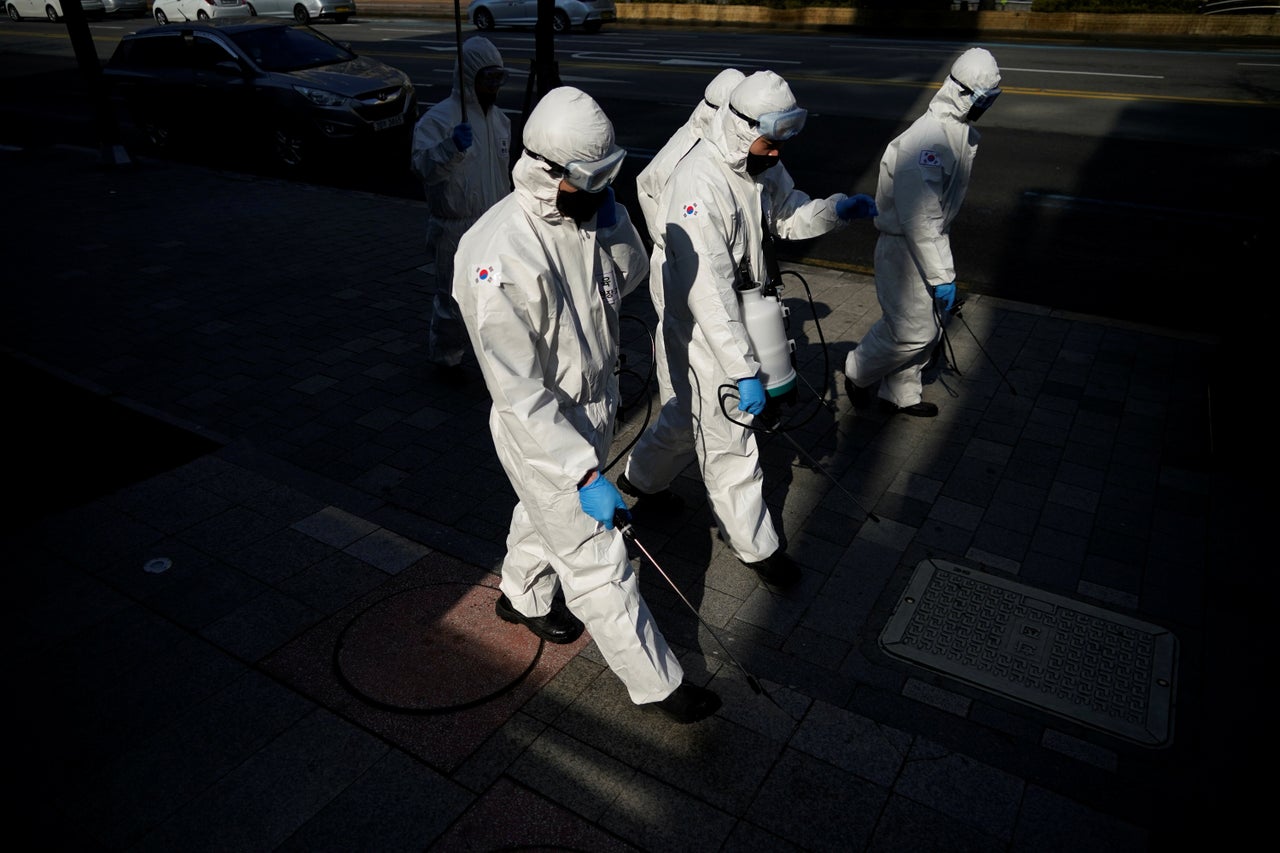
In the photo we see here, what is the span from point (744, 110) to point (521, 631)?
2.52 m

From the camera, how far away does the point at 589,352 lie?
3299 millimetres

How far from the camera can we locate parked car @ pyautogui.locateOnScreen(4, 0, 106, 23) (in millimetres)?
33688

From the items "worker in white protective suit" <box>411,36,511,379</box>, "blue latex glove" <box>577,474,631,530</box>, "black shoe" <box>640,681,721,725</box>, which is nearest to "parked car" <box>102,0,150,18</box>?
"worker in white protective suit" <box>411,36,511,379</box>

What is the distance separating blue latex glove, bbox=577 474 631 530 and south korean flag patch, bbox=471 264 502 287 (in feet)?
2.52

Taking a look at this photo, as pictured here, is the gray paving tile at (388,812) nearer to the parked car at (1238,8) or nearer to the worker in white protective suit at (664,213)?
the worker in white protective suit at (664,213)

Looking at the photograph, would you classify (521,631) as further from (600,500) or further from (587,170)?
(587,170)

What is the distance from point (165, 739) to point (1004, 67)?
19.4m

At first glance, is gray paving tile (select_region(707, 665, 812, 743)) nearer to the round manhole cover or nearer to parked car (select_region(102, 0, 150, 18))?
the round manhole cover

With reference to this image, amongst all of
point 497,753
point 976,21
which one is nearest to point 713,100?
point 497,753

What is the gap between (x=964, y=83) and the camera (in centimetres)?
498

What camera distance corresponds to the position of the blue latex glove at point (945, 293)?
5.04 metres

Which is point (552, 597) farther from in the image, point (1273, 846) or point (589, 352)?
point (1273, 846)

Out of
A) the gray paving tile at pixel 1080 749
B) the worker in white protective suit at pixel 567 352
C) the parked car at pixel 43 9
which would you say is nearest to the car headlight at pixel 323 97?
the worker in white protective suit at pixel 567 352

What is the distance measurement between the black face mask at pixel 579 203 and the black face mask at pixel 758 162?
1113 millimetres
